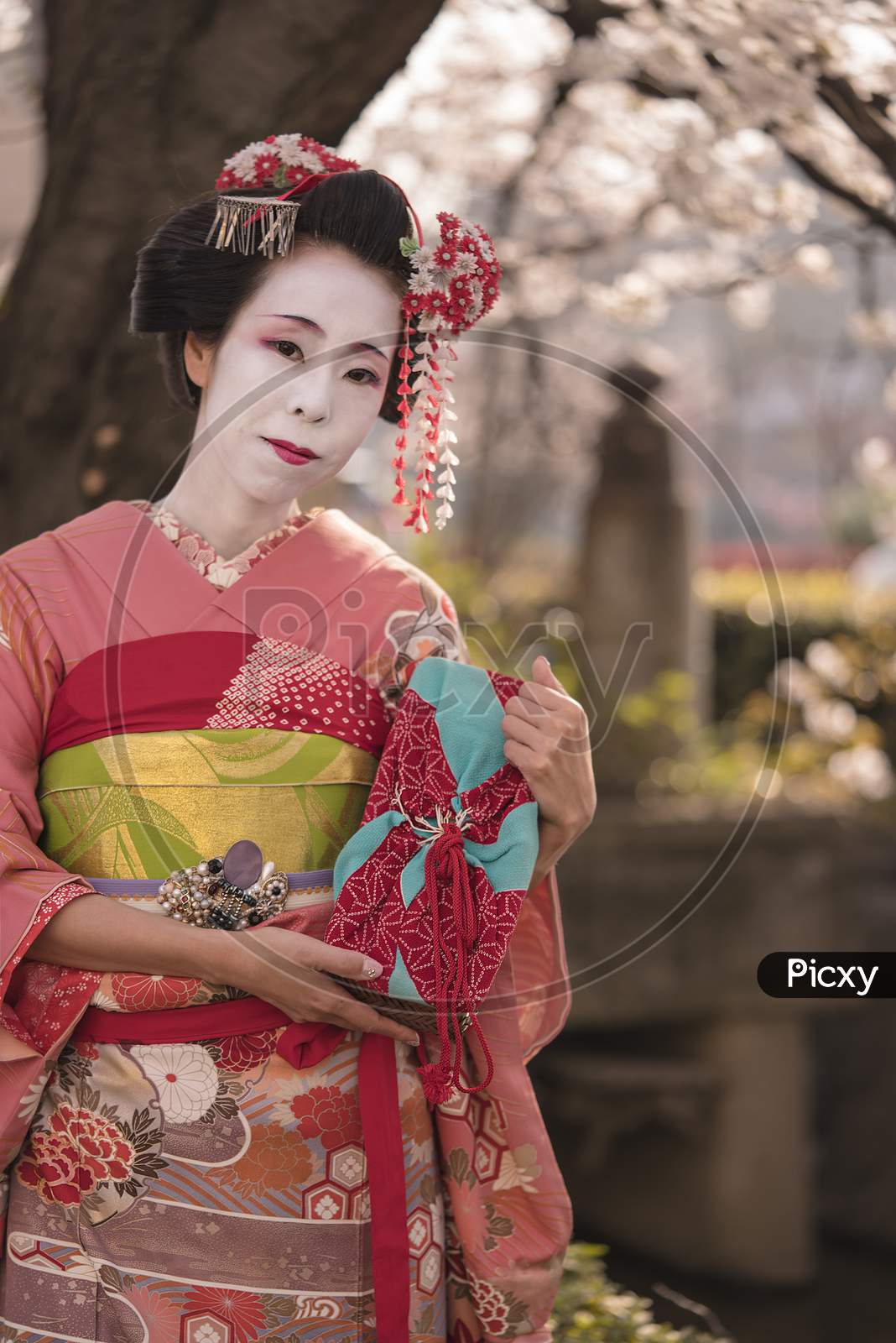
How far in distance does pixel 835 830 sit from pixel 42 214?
3643 mm

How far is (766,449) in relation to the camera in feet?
68.5

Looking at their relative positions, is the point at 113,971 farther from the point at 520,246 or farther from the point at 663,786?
the point at 663,786

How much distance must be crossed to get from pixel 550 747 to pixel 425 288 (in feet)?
1.96

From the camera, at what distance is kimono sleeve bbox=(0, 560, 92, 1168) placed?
151 cm

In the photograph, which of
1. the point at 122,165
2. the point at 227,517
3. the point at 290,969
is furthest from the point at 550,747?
the point at 122,165

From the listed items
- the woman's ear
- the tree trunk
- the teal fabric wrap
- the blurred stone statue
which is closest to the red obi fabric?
the teal fabric wrap

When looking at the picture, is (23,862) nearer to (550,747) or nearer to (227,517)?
(227,517)

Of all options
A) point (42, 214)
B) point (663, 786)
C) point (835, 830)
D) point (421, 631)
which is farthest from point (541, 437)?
point (421, 631)

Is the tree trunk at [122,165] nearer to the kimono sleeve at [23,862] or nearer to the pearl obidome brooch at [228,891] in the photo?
the kimono sleeve at [23,862]

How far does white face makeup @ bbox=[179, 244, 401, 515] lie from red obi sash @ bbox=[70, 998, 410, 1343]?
0.64 meters

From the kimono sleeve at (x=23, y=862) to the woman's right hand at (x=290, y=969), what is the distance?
19 cm

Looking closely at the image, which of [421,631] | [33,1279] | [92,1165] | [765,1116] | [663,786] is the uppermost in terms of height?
[421,631]

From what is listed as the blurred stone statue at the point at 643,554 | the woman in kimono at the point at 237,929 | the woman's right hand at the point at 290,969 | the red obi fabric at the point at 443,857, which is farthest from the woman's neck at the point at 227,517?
the blurred stone statue at the point at 643,554

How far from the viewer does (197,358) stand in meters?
1.78
